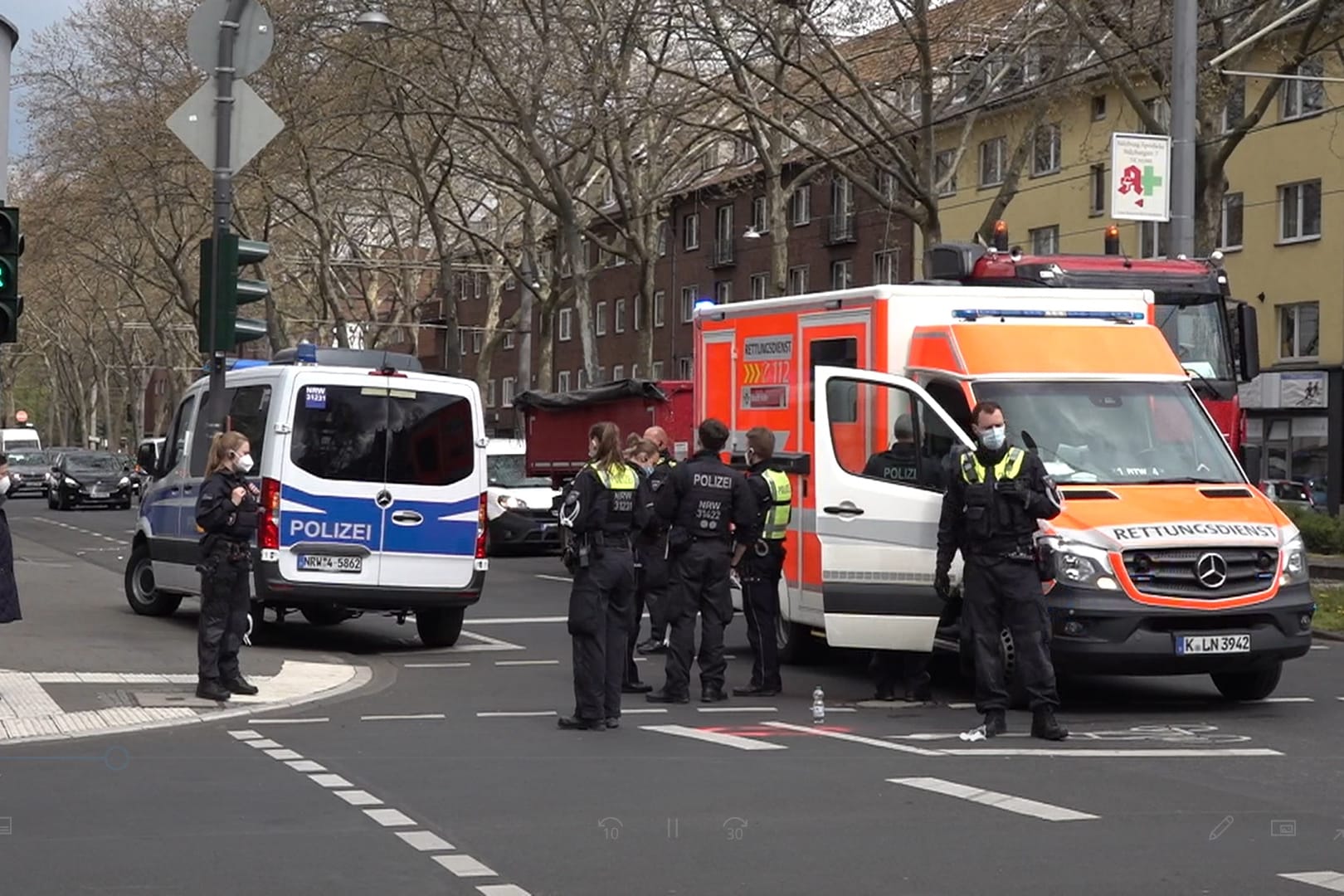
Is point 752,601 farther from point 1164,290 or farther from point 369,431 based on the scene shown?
point 1164,290

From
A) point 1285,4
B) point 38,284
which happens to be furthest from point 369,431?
point 38,284

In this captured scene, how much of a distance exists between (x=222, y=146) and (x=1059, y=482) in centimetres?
634

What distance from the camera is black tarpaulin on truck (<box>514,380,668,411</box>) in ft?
96.1

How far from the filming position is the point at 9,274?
43.3 ft

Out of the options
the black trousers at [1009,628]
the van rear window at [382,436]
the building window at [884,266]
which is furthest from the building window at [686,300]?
the black trousers at [1009,628]

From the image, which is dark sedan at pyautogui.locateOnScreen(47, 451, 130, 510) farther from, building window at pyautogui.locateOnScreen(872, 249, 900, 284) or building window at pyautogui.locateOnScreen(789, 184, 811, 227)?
building window at pyautogui.locateOnScreen(872, 249, 900, 284)

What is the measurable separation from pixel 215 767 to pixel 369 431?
7242 mm

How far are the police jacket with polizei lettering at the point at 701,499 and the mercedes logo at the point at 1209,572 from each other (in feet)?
9.86

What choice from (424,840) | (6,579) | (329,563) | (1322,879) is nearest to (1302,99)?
(329,563)

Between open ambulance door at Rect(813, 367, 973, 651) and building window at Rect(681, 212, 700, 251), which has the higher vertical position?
building window at Rect(681, 212, 700, 251)

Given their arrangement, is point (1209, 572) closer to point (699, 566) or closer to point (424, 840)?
point (699, 566)

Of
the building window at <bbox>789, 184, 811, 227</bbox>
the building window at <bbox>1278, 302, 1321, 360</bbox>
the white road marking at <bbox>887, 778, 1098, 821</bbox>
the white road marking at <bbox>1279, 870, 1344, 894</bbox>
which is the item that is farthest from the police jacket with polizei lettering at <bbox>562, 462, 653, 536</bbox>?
the building window at <bbox>789, 184, 811, 227</bbox>

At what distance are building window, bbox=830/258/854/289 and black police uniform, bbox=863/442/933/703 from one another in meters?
48.1

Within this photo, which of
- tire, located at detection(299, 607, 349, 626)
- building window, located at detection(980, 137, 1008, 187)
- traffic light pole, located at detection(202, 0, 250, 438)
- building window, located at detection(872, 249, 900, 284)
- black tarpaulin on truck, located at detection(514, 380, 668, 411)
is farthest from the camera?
building window, located at detection(872, 249, 900, 284)
